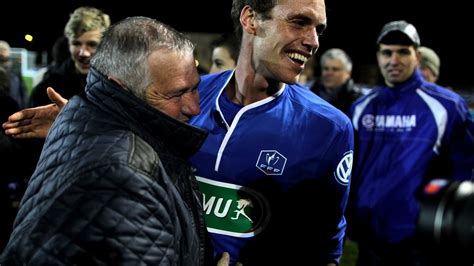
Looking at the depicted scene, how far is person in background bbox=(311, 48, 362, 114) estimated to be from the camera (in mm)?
5824

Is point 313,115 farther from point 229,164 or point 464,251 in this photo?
point 464,251

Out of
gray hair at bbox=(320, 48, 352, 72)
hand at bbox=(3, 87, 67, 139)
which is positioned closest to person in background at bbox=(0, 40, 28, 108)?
gray hair at bbox=(320, 48, 352, 72)

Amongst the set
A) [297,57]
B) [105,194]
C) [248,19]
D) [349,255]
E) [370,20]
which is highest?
[248,19]

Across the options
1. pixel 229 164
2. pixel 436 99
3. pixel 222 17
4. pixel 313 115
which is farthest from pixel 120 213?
pixel 222 17

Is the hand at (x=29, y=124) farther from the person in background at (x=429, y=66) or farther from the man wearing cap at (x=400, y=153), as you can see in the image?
the person in background at (x=429, y=66)

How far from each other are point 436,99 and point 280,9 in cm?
204

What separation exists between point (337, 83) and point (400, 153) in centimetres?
221

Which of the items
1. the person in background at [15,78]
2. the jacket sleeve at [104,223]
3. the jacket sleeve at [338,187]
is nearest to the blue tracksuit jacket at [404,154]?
the jacket sleeve at [338,187]

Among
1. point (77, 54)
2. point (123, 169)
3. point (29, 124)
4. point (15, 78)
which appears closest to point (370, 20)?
point (15, 78)

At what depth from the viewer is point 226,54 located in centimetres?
419

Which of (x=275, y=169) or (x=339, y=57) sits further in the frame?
(x=339, y=57)

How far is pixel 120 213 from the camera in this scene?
1349 millimetres

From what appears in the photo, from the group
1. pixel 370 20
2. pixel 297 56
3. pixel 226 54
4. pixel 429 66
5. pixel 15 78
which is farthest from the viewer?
pixel 370 20

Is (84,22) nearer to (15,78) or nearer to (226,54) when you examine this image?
(226,54)
